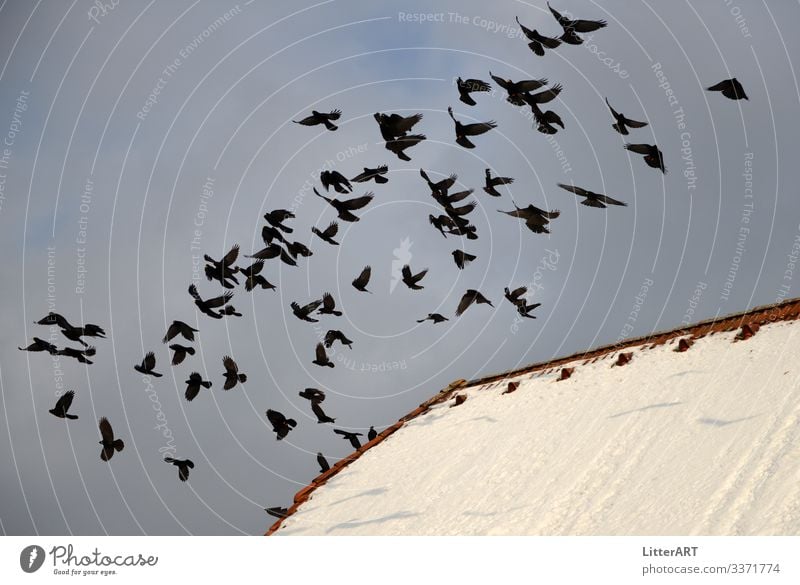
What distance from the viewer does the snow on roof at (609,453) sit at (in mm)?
10242

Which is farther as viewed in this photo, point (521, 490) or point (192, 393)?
point (192, 393)

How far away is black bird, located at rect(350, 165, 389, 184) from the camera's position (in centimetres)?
1747

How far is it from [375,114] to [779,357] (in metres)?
9.17

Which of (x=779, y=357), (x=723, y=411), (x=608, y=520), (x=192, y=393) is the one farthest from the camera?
(x=192, y=393)

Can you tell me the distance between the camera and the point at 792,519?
9.00 metres

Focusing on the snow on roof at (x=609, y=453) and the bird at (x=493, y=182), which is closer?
the snow on roof at (x=609, y=453)

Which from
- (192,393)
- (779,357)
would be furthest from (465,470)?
(192,393)

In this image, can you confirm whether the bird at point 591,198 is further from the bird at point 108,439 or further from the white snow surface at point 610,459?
the bird at point 108,439

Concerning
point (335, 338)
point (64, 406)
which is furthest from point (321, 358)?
point (64, 406)

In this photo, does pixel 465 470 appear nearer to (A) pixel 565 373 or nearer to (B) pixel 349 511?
(B) pixel 349 511

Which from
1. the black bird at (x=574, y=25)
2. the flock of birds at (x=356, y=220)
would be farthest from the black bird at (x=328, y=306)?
the black bird at (x=574, y=25)

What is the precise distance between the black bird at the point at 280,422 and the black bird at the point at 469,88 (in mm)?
9456

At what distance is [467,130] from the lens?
16453mm

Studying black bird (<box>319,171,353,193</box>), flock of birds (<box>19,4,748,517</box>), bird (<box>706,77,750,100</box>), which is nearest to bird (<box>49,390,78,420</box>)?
flock of birds (<box>19,4,748,517</box>)
